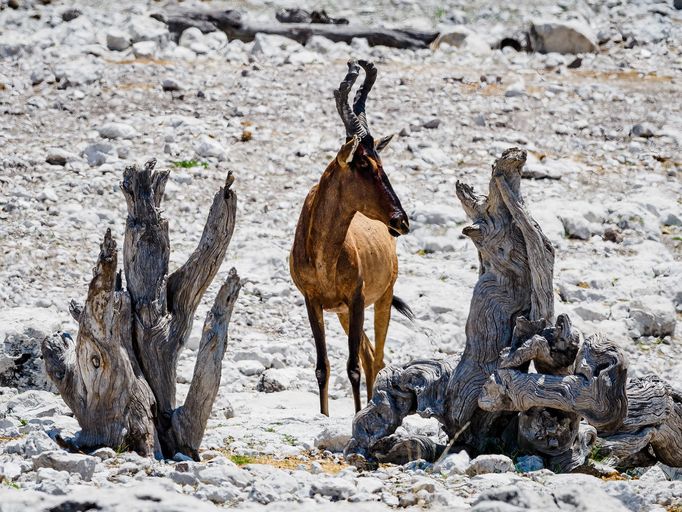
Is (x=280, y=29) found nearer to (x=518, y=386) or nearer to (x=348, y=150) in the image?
(x=348, y=150)

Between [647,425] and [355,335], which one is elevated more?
[647,425]

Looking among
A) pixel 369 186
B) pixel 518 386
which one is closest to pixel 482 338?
pixel 518 386

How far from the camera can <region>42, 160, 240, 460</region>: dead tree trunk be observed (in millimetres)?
7926

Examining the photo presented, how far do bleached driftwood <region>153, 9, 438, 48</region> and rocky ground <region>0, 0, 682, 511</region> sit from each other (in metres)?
0.50

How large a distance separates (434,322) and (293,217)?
3435 mm

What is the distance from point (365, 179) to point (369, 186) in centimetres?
8

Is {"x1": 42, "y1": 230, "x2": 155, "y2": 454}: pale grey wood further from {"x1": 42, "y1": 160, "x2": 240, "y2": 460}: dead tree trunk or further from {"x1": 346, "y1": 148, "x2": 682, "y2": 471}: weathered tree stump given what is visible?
{"x1": 346, "y1": 148, "x2": 682, "y2": 471}: weathered tree stump

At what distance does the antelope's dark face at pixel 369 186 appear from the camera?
10727 millimetres

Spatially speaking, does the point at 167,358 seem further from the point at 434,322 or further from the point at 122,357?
the point at 434,322

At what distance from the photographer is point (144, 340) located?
8336 mm

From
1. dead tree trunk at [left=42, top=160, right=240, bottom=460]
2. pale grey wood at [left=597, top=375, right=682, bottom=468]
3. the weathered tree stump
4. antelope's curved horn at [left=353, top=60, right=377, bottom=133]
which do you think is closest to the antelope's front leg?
antelope's curved horn at [left=353, top=60, right=377, bottom=133]

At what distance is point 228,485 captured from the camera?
267 inches

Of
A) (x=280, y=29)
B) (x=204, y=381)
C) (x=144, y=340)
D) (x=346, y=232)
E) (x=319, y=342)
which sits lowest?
(x=319, y=342)

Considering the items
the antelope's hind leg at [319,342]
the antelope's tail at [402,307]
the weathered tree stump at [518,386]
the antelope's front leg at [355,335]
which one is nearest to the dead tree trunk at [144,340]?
the weathered tree stump at [518,386]
